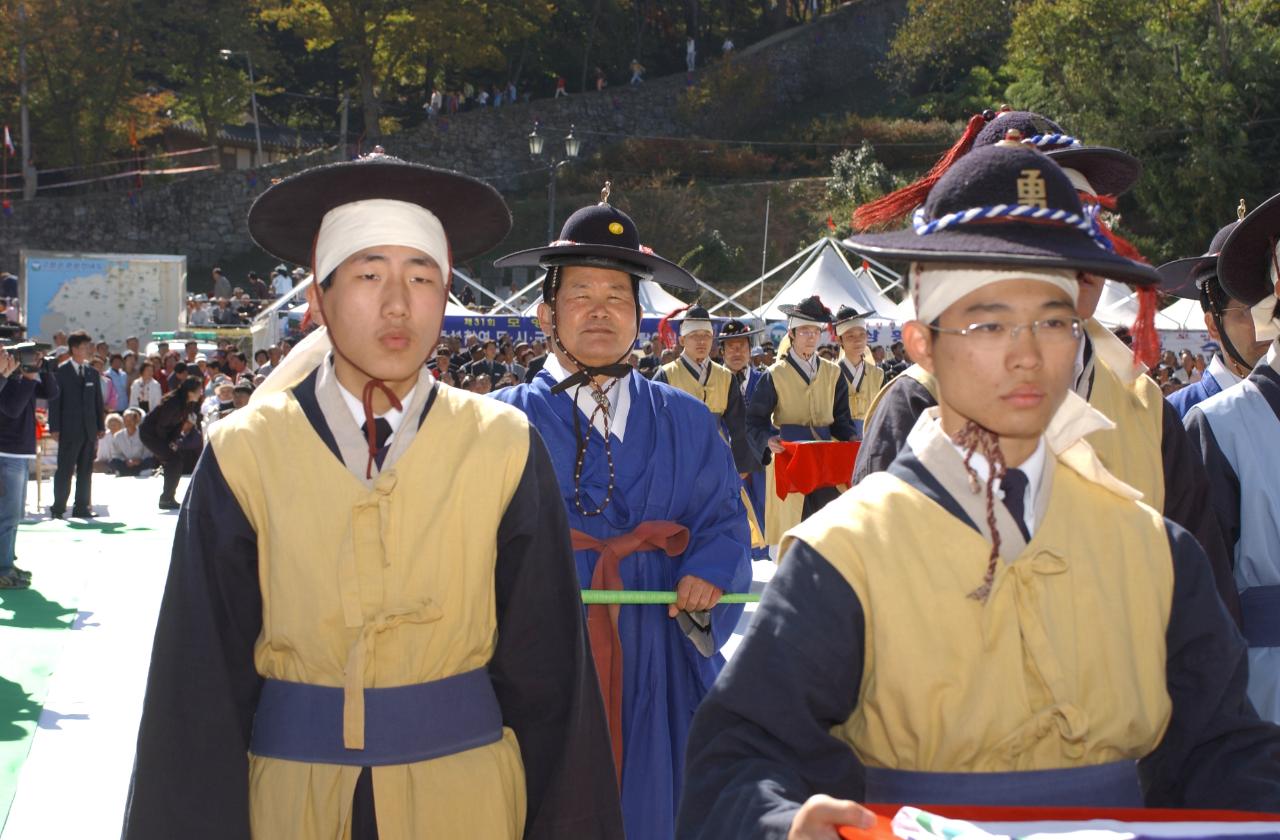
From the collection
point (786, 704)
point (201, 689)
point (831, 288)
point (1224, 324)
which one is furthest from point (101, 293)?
point (786, 704)

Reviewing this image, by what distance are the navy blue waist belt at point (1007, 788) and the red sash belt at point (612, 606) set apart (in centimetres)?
215

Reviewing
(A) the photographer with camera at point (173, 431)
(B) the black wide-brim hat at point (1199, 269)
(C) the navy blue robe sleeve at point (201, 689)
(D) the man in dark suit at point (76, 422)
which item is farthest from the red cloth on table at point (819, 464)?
(A) the photographer with camera at point (173, 431)

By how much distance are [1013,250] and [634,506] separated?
7.95 feet

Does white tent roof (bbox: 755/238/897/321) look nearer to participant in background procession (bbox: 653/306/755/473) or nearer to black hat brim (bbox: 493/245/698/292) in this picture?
participant in background procession (bbox: 653/306/755/473)

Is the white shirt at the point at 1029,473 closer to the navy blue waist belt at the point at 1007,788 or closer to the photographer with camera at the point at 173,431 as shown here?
the navy blue waist belt at the point at 1007,788

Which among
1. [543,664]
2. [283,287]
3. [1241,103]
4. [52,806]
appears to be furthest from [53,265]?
[1241,103]

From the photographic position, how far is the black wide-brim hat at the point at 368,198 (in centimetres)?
320

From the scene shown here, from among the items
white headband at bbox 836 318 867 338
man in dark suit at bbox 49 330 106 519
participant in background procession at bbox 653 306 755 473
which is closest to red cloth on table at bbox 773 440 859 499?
participant in background procession at bbox 653 306 755 473

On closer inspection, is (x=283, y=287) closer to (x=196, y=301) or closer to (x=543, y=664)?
(x=196, y=301)

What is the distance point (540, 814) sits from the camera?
3080 mm

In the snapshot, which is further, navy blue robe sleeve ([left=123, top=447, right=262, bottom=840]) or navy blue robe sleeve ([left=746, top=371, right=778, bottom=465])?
navy blue robe sleeve ([left=746, top=371, right=778, bottom=465])

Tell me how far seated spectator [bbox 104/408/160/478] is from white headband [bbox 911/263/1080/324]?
17.6 metres

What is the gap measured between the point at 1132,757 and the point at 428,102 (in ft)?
169

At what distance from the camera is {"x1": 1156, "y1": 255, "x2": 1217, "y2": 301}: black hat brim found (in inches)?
197
